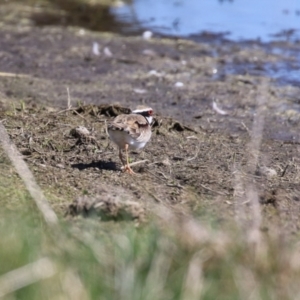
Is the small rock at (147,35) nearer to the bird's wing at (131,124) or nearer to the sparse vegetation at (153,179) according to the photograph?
the sparse vegetation at (153,179)

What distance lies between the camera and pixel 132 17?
17.5 metres

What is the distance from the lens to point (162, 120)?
755 cm

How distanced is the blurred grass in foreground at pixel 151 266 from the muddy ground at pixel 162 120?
15.5 inches

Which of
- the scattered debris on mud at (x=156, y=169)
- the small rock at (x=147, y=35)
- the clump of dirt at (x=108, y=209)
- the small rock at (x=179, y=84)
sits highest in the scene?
the clump of dirt at (x=108, y=209)

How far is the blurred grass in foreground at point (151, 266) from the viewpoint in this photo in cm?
289

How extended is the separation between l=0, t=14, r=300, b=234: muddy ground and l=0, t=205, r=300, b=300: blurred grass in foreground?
15.5 inches

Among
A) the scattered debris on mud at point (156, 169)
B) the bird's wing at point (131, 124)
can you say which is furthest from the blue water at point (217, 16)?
the bird's wing at point (131, 124)

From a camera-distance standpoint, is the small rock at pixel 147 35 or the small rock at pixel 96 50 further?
the small rock at pixel 147 35

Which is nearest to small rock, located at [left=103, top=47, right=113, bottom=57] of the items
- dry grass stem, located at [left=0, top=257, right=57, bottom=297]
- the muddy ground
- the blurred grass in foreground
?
the muddy ground

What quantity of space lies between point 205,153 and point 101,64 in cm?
603

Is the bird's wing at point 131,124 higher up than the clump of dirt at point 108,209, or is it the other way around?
the clump of dirt at point 108,209

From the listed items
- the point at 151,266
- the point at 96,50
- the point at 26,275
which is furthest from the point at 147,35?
the point at 26,275

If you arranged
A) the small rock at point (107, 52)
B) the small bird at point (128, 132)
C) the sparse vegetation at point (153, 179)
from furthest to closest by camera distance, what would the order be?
the small rock at point (107, 52), the small bird at point (128, 132), the sparse vegetation at point (153, 179)

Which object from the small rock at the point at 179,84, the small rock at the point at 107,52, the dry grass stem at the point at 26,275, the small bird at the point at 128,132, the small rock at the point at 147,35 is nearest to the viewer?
the dry grass stem at the point at 26,275
